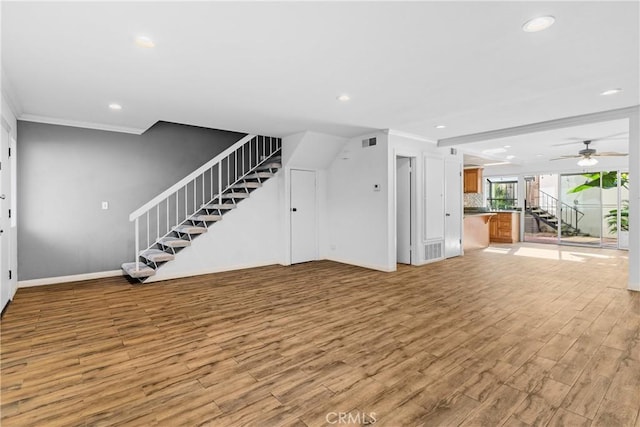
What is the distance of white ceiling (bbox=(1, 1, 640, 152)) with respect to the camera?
7.13ft

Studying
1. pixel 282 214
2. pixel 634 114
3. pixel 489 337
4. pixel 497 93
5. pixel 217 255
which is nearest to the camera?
pixel 489 337

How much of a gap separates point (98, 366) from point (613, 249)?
429 inches

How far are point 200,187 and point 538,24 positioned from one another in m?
5.72

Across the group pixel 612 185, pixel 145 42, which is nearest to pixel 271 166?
pixel 145 42

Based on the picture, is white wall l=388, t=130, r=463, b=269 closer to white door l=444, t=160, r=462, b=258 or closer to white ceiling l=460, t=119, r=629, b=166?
white door l=444, t=160, r=462, b=258

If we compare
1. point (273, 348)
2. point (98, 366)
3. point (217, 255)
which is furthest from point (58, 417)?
point (217, 255)

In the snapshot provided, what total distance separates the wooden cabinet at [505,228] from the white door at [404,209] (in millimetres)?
5192

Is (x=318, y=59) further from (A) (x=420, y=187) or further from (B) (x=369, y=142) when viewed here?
(A) (x=420, y=187)

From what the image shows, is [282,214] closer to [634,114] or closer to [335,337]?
[335,337]

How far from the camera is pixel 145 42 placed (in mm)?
2535

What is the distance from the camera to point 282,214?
652cm

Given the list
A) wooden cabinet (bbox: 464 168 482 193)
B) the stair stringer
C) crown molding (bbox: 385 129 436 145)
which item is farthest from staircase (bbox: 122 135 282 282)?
wooden cabinet (bbox: 464 168 482 193)

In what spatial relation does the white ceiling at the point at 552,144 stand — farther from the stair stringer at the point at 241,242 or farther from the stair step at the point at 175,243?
the stair step at the point at 175,243

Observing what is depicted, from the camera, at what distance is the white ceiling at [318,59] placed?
2172 millimetres
